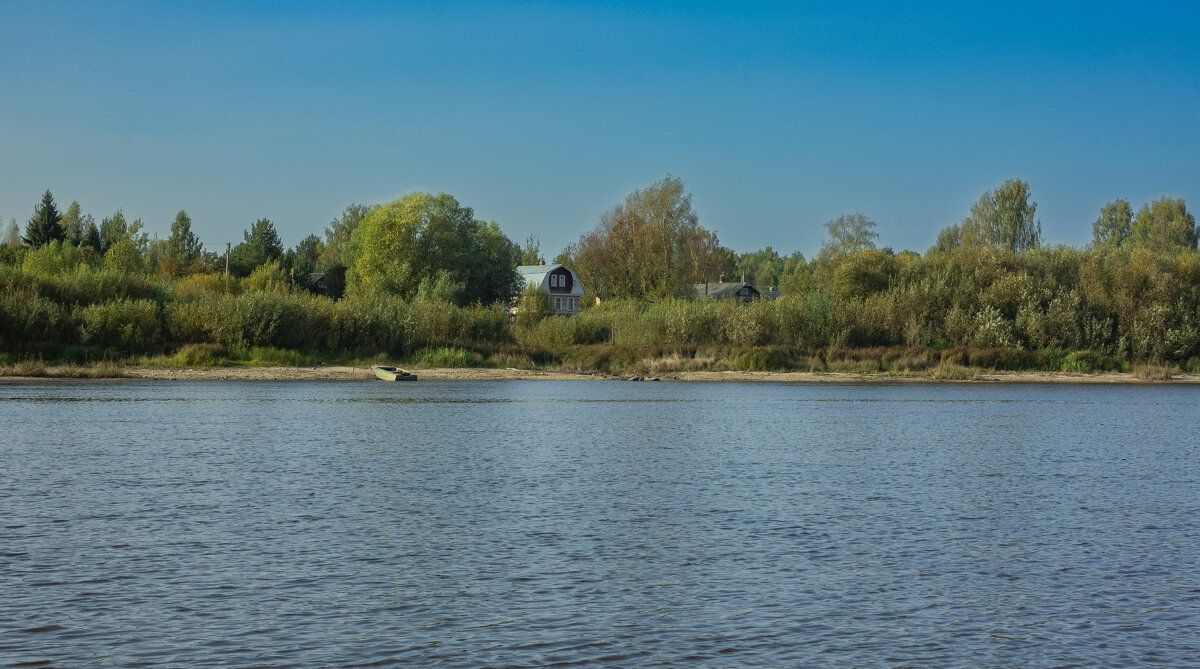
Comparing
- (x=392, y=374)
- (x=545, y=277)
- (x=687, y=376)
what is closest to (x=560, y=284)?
(x=545, y=277)

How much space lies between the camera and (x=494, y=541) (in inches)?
569

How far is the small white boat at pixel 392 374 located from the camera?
2217 inches

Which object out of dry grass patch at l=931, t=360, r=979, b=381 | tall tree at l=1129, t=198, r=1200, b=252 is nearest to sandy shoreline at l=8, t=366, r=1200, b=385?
dry grass patch at l=931, t=360, r=979, b=381

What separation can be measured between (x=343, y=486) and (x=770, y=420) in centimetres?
2025

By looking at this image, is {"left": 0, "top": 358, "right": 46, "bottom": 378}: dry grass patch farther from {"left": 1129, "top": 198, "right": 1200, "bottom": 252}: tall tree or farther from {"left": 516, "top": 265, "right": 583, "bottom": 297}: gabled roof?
{"left": 1129, "top": 198, "right": 1200, "bottom": 252}: tall tree

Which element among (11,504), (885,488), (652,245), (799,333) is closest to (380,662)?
(11,504)

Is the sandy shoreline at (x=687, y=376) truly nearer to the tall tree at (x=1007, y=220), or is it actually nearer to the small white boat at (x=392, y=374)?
the small white boat at (x=392, y=374)

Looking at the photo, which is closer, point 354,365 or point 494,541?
point 494,541

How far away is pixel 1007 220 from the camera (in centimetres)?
10281

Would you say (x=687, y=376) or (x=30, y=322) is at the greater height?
(x=30, y=322)

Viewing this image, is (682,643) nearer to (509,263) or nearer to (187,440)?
(187,440)

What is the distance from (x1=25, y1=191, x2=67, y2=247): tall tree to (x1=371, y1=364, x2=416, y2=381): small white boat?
136 ft

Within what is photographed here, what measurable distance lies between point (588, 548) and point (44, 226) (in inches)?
3270

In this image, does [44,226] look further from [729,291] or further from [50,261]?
[729,291]
